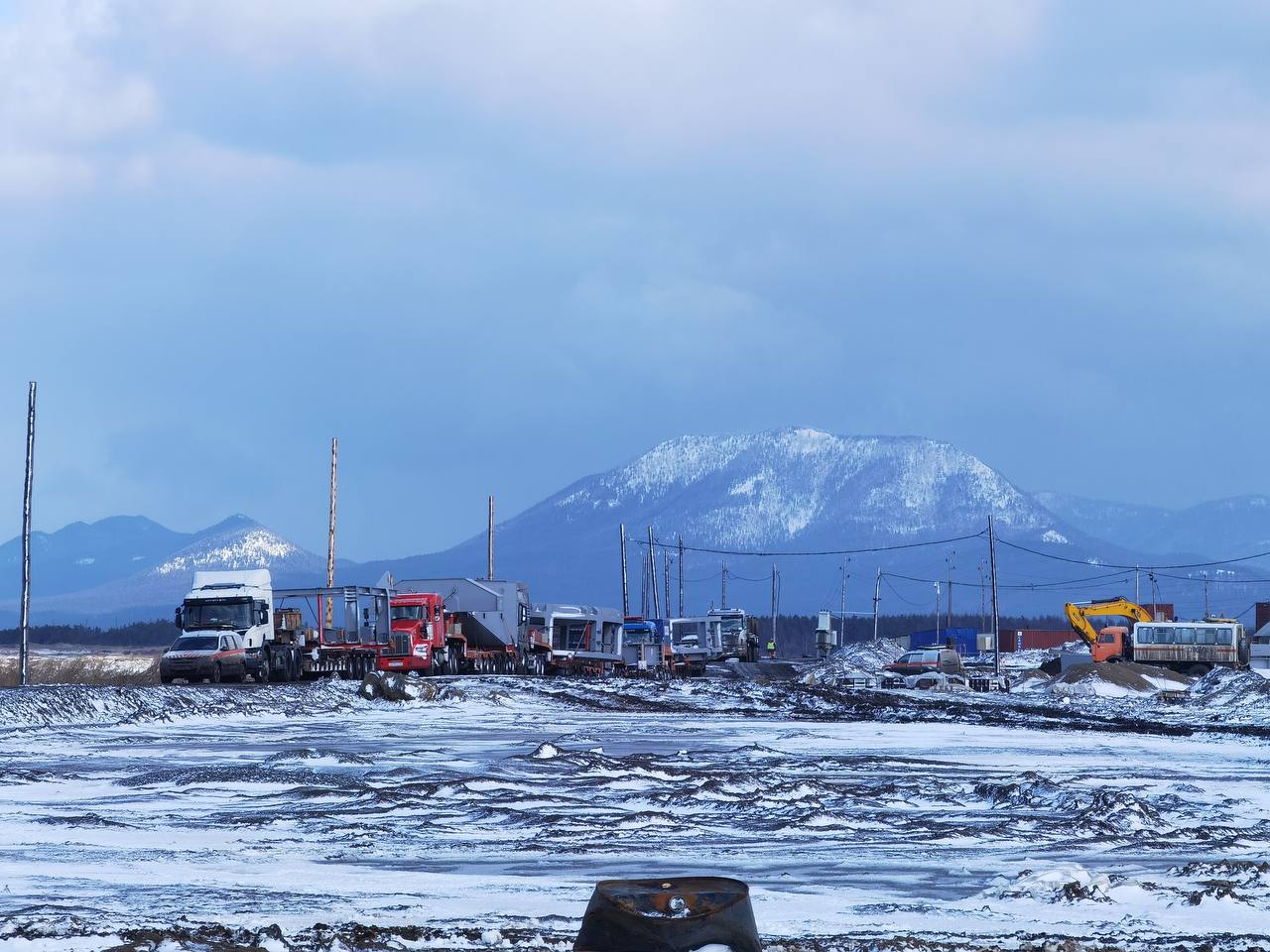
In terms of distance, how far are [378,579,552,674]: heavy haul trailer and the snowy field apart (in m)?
26.5

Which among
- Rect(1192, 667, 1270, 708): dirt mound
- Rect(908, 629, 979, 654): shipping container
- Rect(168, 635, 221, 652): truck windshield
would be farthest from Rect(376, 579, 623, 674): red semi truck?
Rect(908, 629, 979, 654): shipping container

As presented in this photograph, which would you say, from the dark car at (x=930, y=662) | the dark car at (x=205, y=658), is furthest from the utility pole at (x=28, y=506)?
the dark car at (x=930, y=662)

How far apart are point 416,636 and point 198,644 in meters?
11.4

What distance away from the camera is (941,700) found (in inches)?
2119

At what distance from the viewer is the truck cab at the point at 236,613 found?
51.6 meters

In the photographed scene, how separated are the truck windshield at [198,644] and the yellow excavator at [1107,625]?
49232 millimetres

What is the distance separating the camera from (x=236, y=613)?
2046 inches

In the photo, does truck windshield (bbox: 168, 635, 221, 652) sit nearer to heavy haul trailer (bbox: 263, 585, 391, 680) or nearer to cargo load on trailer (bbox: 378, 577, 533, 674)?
heavy haul trailer (bbox: 263, 585, 391, 680)

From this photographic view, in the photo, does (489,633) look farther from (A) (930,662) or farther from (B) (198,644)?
(A) (930,662)

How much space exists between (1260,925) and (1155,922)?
67 centimetres

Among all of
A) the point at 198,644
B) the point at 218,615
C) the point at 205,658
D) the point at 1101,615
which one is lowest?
the point at 205,658

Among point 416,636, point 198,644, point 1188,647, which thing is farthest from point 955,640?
point 198,644

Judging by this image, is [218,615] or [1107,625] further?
[1107,625]

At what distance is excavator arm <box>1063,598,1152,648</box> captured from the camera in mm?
90688
